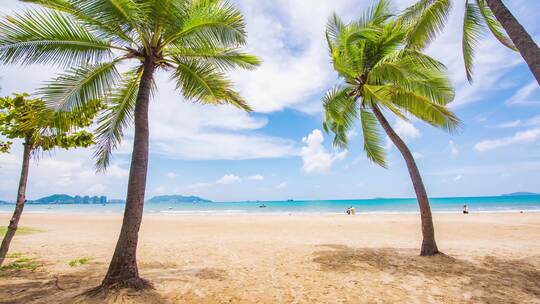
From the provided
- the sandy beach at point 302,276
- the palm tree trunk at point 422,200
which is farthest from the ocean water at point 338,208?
the palm tree trunk at point 422,200

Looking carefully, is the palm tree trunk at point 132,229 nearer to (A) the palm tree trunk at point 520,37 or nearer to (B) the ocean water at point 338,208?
(A) the palm tree trunk at point 520,37

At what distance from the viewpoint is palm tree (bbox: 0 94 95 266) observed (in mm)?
4809

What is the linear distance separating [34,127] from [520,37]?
8.73m

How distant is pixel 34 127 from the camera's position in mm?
4930

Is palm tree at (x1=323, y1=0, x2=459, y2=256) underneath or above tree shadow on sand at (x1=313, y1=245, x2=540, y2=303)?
above

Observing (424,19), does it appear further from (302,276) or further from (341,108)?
(302,276)

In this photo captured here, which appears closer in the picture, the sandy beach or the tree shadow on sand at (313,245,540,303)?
the sandy beach

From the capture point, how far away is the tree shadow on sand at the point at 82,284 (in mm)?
4629

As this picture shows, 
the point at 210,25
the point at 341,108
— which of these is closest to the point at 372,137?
the point at 341,108

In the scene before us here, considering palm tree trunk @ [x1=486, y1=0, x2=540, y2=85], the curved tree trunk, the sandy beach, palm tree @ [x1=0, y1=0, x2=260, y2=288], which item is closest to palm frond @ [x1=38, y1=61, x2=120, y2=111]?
palm tree @ [x1=0, y1=0, x2=260, y2=288]

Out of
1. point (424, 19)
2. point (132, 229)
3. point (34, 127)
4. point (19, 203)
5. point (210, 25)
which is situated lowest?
point (132, 229)

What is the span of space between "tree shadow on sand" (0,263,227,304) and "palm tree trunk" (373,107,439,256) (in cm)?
579

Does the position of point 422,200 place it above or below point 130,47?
below

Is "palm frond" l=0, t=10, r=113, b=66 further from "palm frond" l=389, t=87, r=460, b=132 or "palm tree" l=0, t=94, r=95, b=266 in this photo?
"palm frond" l=389, t=87, r=460, b=132
